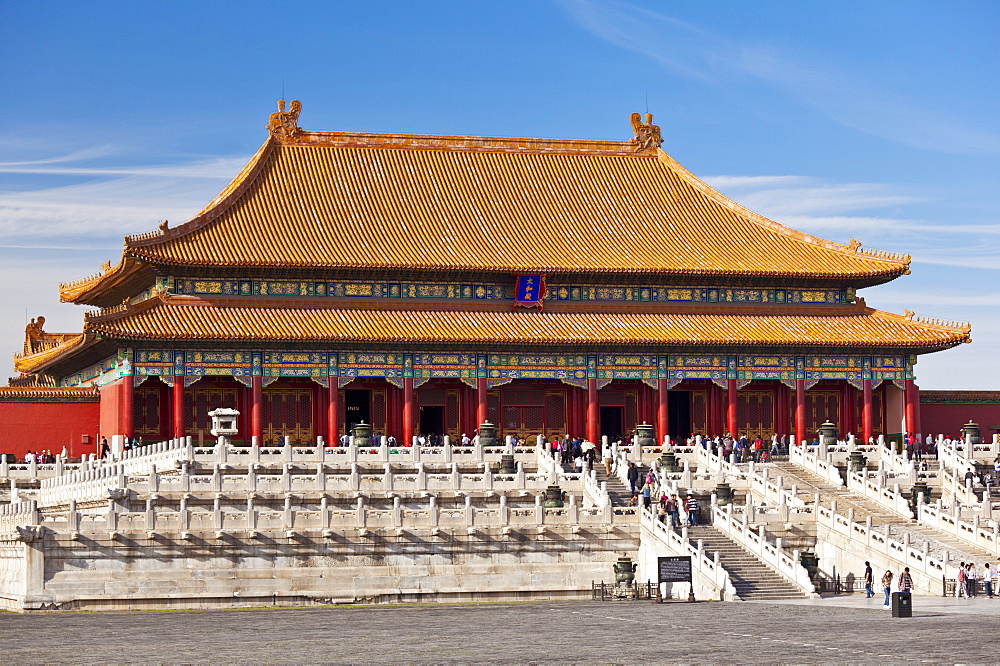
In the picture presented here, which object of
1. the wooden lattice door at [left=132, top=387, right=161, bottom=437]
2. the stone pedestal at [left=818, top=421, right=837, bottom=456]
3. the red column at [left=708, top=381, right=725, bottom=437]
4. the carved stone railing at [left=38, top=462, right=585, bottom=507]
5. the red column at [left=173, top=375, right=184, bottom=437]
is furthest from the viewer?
the red column at [left=708, top=381, right=725, bottom=437]

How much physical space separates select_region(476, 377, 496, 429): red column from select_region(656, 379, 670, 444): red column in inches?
251

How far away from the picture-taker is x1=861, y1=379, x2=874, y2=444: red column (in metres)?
74.0

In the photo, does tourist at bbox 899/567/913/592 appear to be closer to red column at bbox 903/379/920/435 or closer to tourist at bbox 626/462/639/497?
tourist at bbox 626/462/639/497

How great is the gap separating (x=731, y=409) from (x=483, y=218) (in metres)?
12.6

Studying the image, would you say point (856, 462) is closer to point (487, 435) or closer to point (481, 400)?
point (487, 435)

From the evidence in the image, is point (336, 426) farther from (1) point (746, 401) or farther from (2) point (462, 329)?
(1) point (746, 401)

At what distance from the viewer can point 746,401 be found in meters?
75.9

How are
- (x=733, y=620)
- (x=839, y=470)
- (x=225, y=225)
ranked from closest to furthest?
1. (x=733, y=620)
2. (x=839, y=470)
3. (x=225, y=225)

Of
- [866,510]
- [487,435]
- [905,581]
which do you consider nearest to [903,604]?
[905,581]

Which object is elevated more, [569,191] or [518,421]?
[569,191]

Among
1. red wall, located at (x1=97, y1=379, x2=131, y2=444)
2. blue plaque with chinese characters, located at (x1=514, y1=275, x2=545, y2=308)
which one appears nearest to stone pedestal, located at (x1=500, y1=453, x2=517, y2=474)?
red wall, located at (x1=97, y1=379, x2=131, y2=444)

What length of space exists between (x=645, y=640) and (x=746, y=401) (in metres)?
38.9

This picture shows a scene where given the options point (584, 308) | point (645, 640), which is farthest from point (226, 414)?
point (645, 640)

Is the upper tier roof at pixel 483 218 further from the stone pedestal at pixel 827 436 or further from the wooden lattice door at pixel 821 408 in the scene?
the stone pedestal at pixel 827 436
